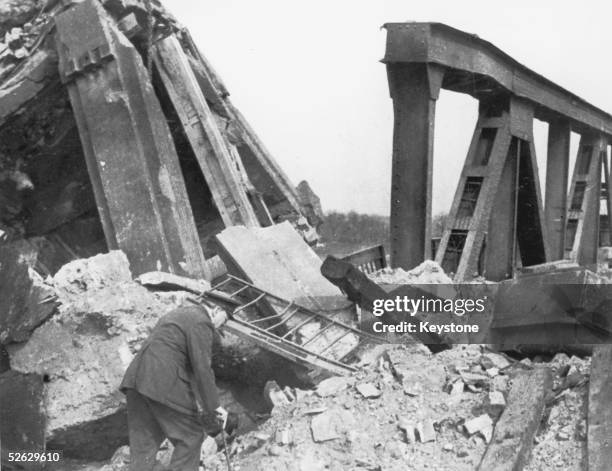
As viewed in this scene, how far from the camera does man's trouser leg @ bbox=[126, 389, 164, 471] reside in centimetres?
416

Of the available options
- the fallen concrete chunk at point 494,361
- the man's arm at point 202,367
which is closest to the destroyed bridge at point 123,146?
the man's arm at point 202,367

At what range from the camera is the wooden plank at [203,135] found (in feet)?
24.1

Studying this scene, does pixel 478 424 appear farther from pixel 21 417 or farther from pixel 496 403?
pixel 21 417

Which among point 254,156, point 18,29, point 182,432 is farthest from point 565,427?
point 18,29

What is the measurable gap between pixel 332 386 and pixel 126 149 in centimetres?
337

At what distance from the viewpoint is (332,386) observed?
444cm

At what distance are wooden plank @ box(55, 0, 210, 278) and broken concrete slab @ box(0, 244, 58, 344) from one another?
151 centimetres

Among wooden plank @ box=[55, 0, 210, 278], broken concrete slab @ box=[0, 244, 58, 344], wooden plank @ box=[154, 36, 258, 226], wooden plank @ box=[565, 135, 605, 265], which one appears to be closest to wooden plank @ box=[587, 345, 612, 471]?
broken concrete slab @ box=[0, 244, 58, 344]

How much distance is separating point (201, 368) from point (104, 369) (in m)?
1.36

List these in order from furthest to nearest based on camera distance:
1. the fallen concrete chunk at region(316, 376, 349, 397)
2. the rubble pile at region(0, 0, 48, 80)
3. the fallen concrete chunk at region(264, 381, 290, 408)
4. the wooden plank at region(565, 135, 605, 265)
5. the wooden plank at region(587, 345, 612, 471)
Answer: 1. the wooden plank at region(565, 135, 605, 265)
2. the rubble pile at region(0, 0, 48, 80)
3. the fallen concrete chunk at region(264, 381, 290, 408)
4. the fallen concrete chunk at region(316, 376, 349, 397)
5. the wooden plank at region(587, 345, 612, 471)

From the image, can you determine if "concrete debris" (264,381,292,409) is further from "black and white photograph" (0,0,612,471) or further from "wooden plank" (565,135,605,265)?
"wooden plank" (565,135,605,265)

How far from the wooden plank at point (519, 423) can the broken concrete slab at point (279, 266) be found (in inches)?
74.8

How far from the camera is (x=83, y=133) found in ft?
23.2

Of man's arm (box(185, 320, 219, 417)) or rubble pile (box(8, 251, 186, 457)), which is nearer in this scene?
man's arm (box(185, 320, 219, 417))
